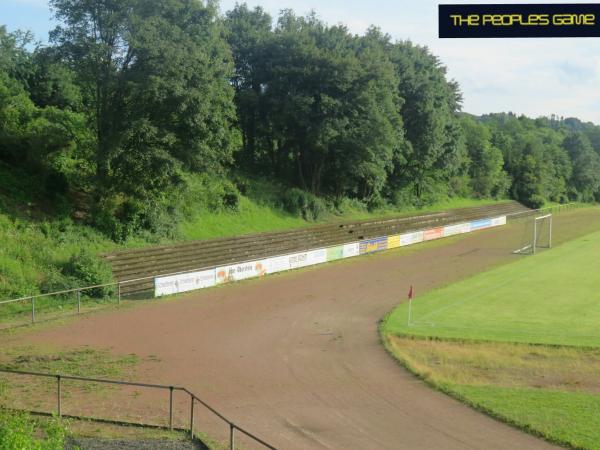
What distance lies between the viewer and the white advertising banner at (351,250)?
47219mm

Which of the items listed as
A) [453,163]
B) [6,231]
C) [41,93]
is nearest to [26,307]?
[6,231]

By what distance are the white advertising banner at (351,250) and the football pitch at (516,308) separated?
33.6 ft

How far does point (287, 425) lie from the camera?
16.5 metres

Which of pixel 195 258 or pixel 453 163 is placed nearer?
pixel 195 258

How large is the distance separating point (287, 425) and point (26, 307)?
16.0 metres

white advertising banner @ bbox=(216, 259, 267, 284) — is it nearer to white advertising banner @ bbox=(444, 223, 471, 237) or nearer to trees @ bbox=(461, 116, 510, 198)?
white advertising banner @ bbox=(444, 223, 471, 237)

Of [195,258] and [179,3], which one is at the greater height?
[179,3]

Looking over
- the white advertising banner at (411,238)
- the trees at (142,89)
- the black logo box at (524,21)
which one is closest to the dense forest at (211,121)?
the trees at (142,89)

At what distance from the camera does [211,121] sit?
3759cm

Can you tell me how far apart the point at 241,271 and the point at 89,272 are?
9.24 m

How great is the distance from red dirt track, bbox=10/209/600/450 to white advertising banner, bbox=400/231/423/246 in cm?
1472

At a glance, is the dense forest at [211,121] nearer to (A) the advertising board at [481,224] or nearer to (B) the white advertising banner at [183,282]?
(B) the white advertising banner at [183,282]

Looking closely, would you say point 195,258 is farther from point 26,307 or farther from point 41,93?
point 41,93

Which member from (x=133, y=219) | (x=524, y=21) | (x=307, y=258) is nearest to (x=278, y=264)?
(x=307, y=258)
